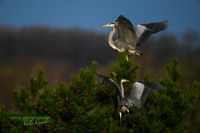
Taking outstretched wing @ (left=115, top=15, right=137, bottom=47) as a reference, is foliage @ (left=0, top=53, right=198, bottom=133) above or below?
below

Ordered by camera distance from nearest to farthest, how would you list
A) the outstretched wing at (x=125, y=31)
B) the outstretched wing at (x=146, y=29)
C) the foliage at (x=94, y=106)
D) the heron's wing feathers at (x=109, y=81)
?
A: the heron's wing feathers at (x=109, y=81)
the foliage at (x=94, y=106)
the outstretched wing at (x=125, y=31)
the outstretched wing at (x=146, y=29)

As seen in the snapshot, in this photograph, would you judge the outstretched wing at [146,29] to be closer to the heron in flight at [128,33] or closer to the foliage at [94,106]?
the heron in flight at [128,33]

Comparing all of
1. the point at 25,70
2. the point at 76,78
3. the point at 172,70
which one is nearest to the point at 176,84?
the point at 172,70

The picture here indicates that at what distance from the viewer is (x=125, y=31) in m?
10.7

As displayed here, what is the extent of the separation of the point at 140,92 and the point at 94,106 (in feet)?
2.58

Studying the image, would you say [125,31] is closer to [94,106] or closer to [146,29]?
[146,29]

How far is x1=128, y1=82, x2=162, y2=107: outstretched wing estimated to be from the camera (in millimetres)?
9930

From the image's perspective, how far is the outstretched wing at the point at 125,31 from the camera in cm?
1028

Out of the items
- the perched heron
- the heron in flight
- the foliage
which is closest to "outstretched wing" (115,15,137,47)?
the heron in flight

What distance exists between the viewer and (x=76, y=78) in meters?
10.2

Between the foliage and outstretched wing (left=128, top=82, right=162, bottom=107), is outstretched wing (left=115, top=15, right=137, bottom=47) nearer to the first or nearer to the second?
the foliage

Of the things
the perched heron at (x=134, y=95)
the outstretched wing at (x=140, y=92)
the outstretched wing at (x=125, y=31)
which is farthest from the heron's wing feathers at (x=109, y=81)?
the outstretched wing at (x=125, y=31)

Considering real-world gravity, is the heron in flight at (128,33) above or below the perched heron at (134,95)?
above

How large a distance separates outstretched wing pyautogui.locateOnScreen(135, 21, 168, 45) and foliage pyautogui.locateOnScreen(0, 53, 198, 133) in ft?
2.52
